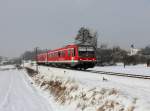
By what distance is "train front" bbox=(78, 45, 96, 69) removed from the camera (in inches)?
1245

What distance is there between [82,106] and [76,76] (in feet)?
26.2

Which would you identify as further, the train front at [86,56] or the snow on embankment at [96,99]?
the train front at [86,56]

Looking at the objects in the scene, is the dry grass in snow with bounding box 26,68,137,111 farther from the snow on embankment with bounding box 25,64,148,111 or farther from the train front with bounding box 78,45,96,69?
the train front with bounding box 78,45,96,69

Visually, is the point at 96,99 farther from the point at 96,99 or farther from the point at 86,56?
the point at 86,56

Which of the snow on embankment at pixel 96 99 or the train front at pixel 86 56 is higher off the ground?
the train front at pixel 86 56

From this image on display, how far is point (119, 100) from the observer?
11.9 m

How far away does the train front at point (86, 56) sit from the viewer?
104ft

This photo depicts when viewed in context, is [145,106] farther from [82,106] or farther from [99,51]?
[99,51]

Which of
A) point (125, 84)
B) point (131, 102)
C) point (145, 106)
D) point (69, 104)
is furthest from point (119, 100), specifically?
point (69, 104)

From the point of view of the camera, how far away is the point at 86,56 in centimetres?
3219

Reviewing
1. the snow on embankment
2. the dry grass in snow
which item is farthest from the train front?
the dry grass in snow

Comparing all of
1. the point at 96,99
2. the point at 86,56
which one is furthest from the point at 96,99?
the point at 86,56

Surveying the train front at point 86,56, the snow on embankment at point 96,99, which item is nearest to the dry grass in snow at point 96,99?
the snow on embankment at point 96,99

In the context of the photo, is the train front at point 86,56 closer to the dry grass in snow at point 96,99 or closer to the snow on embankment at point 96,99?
the snow on embankment at point 96,99
